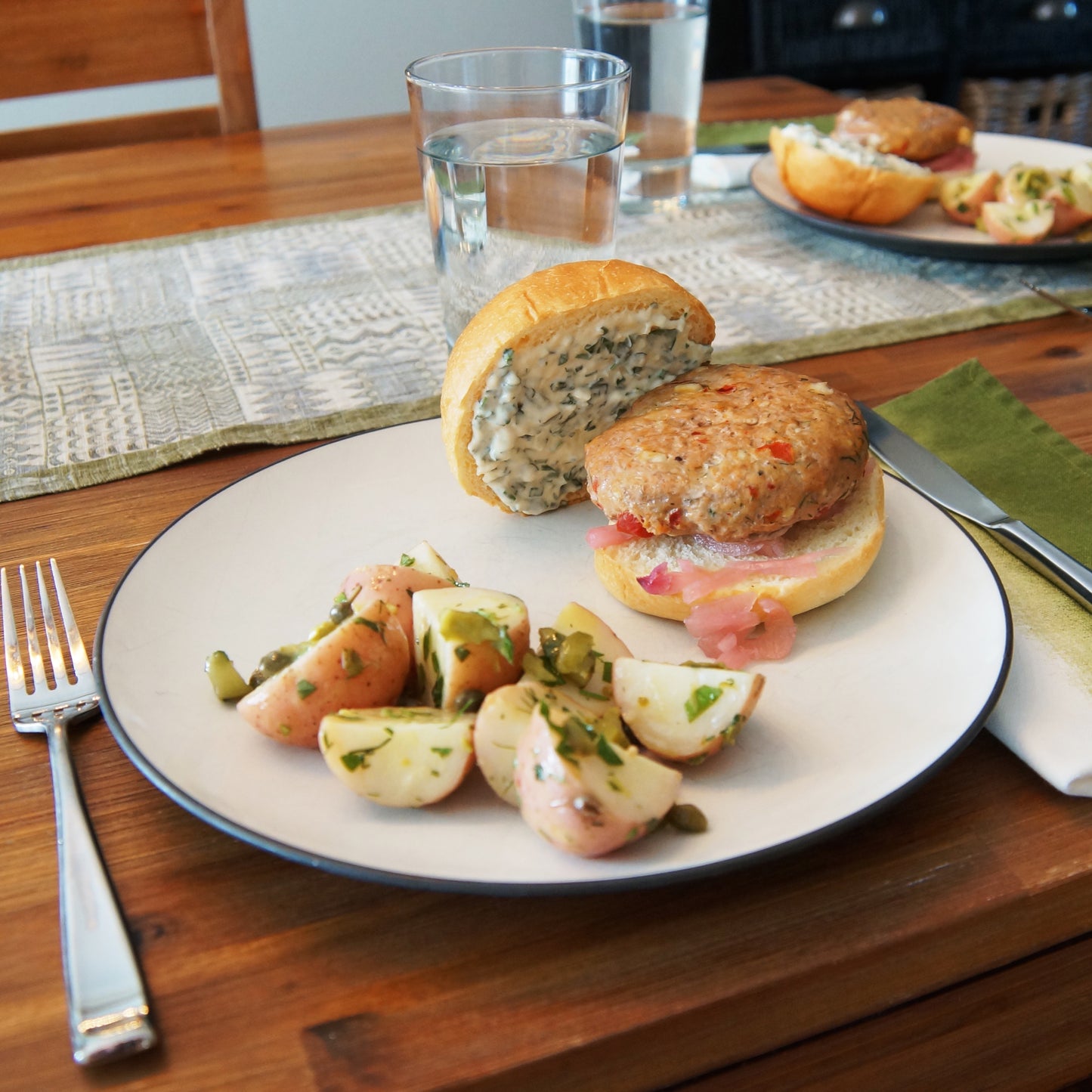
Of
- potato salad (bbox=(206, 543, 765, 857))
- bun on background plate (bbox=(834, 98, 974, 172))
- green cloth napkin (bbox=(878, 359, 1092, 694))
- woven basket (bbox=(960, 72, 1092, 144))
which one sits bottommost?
woven basket (bbox=(960, 72, 1092, 144))

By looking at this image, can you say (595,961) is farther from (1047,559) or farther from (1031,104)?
(1031,104)

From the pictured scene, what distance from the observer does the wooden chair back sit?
337 centimetres

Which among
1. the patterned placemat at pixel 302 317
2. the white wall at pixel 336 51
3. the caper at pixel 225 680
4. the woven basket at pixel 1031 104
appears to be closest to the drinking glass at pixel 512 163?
the patterned placemat at pixel 302 317

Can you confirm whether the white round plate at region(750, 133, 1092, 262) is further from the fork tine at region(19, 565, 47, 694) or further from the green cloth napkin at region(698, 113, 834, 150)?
the fork tine at region(19, 565, 47, 694)

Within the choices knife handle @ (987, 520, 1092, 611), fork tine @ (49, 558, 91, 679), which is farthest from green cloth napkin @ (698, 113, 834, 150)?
fork tine @ (49, 558, 91, 679)

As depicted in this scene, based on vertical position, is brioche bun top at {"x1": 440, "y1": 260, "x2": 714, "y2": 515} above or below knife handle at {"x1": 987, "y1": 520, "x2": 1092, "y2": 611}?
above

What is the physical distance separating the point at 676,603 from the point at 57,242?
2.00 meters

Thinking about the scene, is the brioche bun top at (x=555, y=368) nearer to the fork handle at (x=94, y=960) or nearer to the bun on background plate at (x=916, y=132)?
the fork handle at (x=94, y=960)

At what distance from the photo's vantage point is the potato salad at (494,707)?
35.7 inches

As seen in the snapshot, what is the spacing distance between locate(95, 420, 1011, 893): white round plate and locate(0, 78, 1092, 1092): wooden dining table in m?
0.05

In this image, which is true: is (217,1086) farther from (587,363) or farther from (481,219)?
(481,219)

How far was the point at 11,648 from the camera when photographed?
126 cm

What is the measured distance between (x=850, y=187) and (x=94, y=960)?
2.13m

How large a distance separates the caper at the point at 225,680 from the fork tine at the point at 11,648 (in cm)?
22
